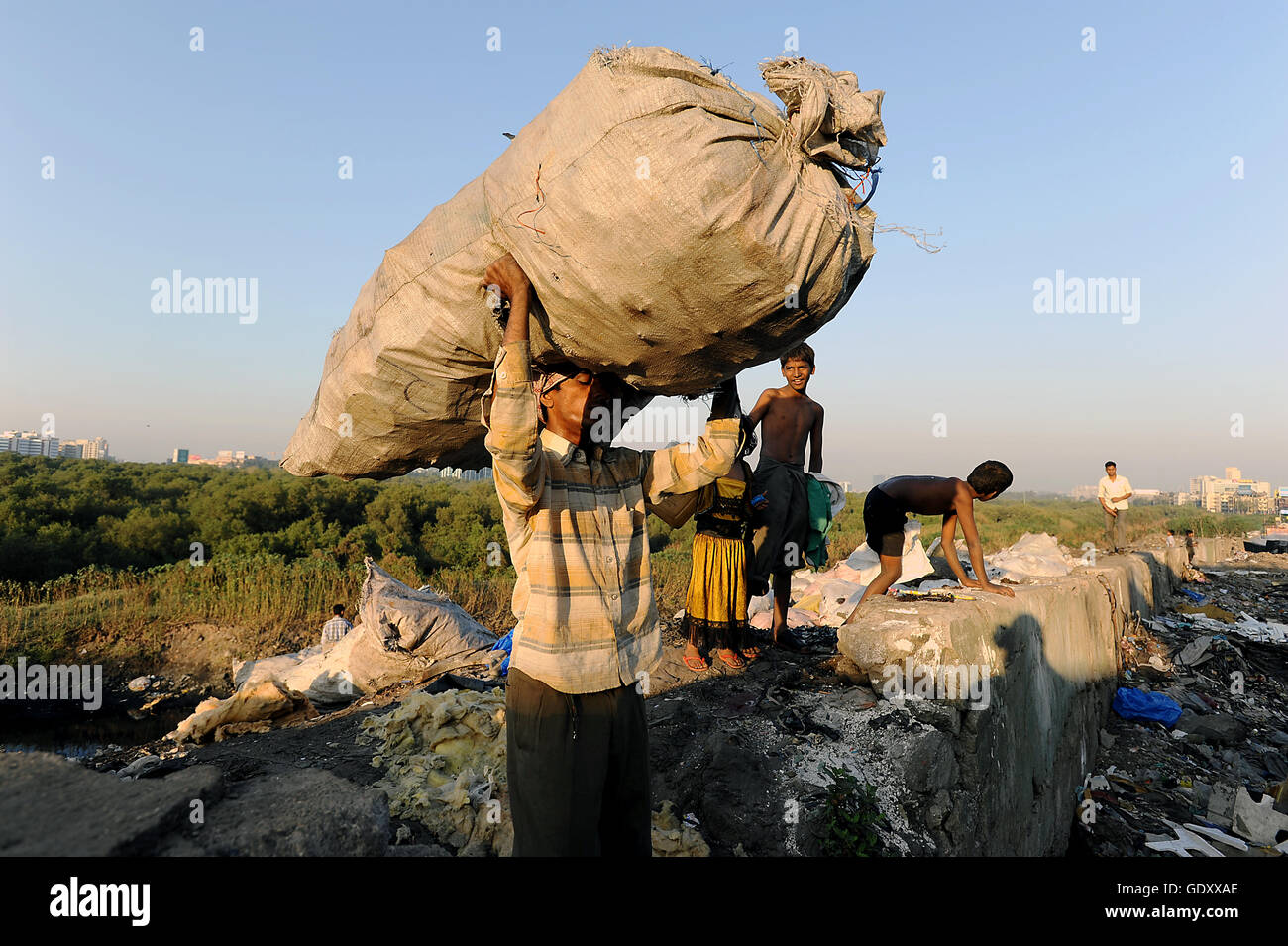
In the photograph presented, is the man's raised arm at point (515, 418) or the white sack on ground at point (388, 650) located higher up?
the man's raised arm at point (515, 418)

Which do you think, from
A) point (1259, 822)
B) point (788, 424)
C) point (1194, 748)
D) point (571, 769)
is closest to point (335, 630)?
point (788, 424)

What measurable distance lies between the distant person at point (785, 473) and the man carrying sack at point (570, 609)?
8.21 feet

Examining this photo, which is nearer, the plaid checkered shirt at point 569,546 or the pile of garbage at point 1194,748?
the plaid checkered shirt at point 569,546

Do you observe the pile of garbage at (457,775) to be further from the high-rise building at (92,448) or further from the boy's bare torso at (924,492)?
the high-rise building at (92,448)

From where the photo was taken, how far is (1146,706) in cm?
566

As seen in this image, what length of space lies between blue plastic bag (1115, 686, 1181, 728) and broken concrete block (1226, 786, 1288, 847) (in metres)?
1.67

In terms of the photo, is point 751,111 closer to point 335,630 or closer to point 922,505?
point 922,505

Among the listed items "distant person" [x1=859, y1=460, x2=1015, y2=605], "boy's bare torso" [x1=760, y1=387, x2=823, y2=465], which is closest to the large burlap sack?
"boy's bare torso" [x1=760, y1=387, x2=823, y2=465]

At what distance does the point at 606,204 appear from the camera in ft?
4.91

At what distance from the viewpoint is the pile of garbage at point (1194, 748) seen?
13.1ft

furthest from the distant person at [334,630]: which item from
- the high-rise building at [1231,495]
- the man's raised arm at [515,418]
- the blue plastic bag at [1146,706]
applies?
the high-rise building at [1231,495]

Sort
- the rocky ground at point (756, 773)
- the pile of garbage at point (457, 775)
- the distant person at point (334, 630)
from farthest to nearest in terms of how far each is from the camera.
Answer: the distant person at point (334, 630) < the pile of garbage at point (457, 775) < the rocky ground at point (756, 773)

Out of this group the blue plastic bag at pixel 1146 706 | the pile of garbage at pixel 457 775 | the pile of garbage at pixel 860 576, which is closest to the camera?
the pile of garbage at pixel 457 775

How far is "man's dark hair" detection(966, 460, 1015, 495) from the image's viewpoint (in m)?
4.52
